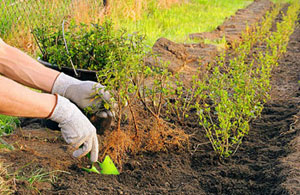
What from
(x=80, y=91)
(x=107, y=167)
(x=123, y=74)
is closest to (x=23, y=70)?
(x=80, y=91)

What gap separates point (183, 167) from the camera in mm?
2535

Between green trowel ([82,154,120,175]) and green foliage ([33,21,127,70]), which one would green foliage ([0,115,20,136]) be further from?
green trowel ([82,154,120,175])

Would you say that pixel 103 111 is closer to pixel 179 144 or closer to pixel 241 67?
pixel 179 144

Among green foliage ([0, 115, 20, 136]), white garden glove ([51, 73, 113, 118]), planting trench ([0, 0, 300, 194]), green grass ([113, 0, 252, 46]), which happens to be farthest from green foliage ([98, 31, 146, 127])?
green grass ([113, 0, 252, 46])

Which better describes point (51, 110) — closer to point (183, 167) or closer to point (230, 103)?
point (183, 167)

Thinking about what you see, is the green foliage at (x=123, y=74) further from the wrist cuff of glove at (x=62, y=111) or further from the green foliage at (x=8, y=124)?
the green foliage at (x=8, y=124)

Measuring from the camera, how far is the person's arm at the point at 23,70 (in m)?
2.42

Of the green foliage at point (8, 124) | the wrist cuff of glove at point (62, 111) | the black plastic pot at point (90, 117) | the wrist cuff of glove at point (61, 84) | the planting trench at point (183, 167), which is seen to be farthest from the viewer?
the green foliage at point (8, 124)

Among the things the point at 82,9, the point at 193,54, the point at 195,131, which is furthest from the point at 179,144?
the point at 82,9

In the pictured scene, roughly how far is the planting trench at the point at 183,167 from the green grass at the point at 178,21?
8.79 ft

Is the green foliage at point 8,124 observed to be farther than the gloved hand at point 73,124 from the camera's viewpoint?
Yes

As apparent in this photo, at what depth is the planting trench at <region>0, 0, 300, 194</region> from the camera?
218 centimetres

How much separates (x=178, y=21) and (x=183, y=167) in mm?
4927

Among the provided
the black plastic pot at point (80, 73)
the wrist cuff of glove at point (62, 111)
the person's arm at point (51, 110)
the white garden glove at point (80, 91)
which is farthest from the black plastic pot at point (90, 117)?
the wrist cuff of glove at point (62, 111)
